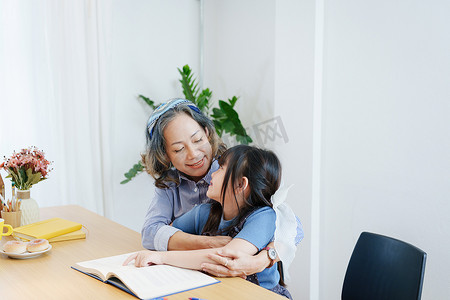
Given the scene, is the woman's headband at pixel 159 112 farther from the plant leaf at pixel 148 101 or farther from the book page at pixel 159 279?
the plant leaf at pixel 148 101

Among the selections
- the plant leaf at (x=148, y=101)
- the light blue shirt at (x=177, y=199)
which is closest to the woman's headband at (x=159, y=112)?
the light blue shirt at (x=177, y=199)

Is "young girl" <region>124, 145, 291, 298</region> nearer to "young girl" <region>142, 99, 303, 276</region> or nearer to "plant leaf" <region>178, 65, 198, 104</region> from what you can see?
"young girl" <region>142, 99, 303, 276</region>

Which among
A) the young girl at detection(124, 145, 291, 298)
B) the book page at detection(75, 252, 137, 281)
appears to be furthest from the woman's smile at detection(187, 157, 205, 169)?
the book page at detection(75, 252, 137, 281)

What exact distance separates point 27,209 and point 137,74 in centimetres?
167

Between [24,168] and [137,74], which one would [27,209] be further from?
[137,74]

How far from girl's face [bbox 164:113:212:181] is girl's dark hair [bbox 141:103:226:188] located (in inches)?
0.9

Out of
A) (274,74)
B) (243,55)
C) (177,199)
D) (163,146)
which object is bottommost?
(177,199)

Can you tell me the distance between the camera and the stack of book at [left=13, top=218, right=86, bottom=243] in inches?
66.5

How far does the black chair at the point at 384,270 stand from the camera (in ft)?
4.63

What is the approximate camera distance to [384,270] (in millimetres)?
1543

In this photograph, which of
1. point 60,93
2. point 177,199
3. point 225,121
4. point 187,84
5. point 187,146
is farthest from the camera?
point 187,84

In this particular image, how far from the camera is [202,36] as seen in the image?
3625 mm

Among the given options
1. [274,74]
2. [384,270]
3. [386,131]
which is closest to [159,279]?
[384,270]

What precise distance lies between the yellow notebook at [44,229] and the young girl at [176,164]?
342mm
